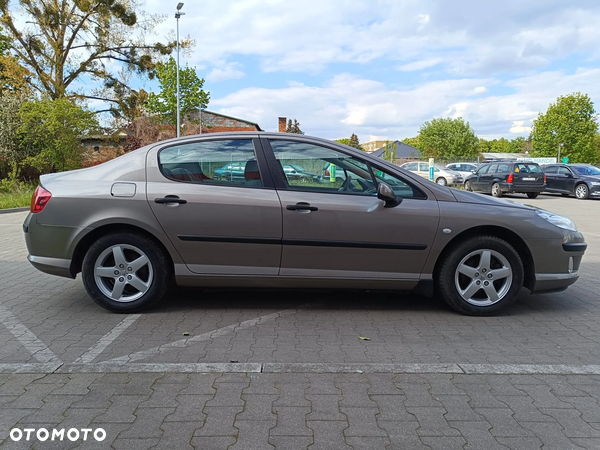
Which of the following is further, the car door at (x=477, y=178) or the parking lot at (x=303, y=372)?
the car door at (x=477, y=178)

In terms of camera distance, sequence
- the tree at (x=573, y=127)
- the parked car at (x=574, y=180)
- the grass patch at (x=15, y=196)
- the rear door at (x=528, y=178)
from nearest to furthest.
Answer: the grass patch at (x=15, y=196) → the rear door at (x=528, y=178) → the parked car at (x=574, y=180) → the tree at (x=573, y=127)

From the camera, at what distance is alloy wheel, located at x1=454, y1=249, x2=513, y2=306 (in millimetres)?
4625

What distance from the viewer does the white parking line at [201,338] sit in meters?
Result: 3.68

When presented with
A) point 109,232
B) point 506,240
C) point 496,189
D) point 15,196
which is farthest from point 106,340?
point 496,189

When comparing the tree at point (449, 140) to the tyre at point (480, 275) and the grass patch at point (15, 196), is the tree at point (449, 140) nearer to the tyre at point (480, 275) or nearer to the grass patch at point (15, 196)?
the grass patch at point (15, 196)

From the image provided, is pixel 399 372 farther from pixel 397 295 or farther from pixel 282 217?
pixel 397 295

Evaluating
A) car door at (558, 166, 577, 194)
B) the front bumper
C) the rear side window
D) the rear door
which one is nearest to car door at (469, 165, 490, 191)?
the rear side window

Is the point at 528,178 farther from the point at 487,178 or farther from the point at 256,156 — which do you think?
the point at 256,156

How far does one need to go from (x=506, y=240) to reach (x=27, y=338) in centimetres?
415

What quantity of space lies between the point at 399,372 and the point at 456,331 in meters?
1.10

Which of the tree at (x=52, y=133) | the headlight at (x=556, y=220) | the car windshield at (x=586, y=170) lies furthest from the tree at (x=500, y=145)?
the headlight at (x=556, y=220)

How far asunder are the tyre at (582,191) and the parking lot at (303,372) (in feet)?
63.1

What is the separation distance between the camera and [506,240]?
15.6 feet

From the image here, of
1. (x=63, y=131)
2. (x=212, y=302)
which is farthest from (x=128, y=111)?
(x=212, y=302)
